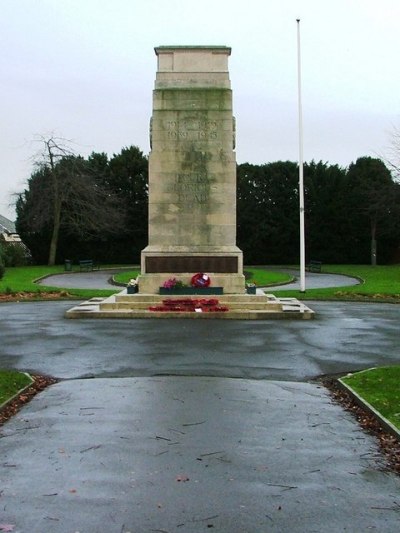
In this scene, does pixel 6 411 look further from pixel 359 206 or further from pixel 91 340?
pixel 359 206

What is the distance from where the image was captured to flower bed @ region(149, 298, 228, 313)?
699 inches

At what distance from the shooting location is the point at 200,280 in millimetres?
19078

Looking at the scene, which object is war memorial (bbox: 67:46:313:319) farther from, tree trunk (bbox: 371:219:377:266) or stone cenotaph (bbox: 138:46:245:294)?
tree trunk (bbox: 371:219:377:266)

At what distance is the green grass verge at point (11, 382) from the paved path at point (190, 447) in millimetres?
391

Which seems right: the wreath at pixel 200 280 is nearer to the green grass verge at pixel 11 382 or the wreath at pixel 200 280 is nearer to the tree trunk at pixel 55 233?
the green grass verge at pixel 11 382

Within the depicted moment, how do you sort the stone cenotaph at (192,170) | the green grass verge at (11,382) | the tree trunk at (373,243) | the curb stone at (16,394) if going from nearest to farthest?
the curb stone at (16,394), the green grass verge at (11,382), the stone cenotaph at (192,170), the tree trunk at (373,243)

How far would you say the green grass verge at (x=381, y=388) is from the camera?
733 centimetres

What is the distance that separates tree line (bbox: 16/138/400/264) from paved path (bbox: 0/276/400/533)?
46.1 meters

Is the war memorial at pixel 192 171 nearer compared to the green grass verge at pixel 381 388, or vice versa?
the green grass verge at pixel 381 388

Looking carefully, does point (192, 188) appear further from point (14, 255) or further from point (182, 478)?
point (14, 255)

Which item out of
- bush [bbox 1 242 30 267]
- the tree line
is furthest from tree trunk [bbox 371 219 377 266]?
bush [bbox 1 242 30 267]

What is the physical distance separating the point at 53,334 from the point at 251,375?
6197 mm

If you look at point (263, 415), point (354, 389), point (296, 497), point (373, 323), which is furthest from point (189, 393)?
point (373, 323)

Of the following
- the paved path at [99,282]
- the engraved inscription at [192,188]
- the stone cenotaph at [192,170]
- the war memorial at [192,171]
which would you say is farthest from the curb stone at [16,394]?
the paved path at [99,282]
